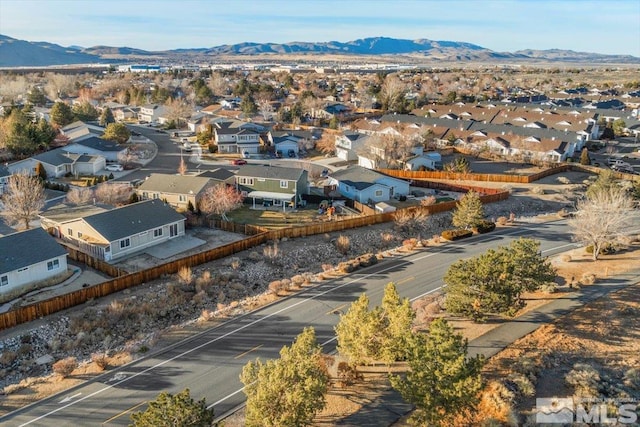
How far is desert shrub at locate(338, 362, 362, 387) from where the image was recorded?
23219mm

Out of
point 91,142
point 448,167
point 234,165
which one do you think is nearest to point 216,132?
point 234,165

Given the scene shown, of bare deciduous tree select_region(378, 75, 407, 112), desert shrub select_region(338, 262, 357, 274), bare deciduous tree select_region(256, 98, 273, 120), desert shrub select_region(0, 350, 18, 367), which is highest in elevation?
bare deciduous tree select_region(378, 75, 407, 112)

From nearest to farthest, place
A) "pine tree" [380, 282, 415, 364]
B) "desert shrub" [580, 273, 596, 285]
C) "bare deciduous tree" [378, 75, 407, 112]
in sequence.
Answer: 1. "pine tree" [380, 282, 415, 364]
2. "desert shrub" [580, 273, 596, 285]
3. "bare deciduous tree" [378, 75, 407, 112]

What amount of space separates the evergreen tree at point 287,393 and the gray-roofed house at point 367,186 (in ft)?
125

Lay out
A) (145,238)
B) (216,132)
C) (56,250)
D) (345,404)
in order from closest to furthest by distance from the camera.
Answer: (345,404), (56,250), (145,238), (216,132)

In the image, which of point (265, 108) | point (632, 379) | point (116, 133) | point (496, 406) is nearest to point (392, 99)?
point (265, 108)

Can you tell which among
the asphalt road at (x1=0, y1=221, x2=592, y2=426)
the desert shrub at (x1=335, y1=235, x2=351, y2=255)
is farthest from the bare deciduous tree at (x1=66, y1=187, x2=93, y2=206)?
the asphalt road at (x1=0, y1=221, x2=592, y2=426)

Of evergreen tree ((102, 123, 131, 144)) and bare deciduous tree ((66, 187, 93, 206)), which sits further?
evergreen tree ((102, 123, 131, 144))

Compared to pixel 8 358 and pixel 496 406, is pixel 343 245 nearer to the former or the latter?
pixel 496 406

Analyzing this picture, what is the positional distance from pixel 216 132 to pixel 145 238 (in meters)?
42.6

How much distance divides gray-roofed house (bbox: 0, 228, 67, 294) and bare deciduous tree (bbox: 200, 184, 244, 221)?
14.3 meters

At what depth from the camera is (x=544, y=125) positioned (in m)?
95.4

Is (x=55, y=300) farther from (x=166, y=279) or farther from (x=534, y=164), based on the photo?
(x=534, y=164)

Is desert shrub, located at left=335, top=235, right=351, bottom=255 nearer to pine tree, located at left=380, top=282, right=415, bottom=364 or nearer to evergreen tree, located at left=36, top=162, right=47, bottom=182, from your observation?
pine tree, located at left=380, top=282, right=415, bottom=364
